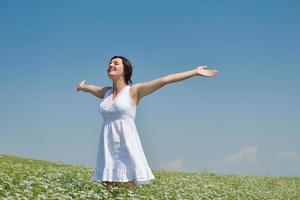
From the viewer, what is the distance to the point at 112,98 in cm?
1041

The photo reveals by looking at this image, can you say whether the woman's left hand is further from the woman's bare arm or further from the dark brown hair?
the woman's bare arm

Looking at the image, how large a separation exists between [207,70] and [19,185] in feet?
13.3

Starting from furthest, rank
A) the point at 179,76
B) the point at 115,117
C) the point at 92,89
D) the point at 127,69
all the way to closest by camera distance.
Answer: the point at 92,89
the point at 127,69
the point at 115,117
the point at 179,76

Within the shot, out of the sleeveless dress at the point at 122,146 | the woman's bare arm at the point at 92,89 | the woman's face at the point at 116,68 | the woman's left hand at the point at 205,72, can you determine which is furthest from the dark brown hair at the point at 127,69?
the woman's left hand at the point at 205,72

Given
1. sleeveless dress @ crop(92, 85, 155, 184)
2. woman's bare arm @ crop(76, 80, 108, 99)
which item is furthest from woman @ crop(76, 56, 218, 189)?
woman's bare arm @ crop(76, 80, 108, 99)

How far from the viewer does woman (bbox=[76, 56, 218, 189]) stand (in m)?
9.88

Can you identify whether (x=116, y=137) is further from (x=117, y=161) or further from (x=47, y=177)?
(x=47, y=177)

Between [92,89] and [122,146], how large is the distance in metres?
1.83

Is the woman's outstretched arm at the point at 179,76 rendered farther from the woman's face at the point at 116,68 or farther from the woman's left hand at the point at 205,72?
the woman's face at the point at 116,68

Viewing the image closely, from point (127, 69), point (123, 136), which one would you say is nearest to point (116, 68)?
point (127, 69)

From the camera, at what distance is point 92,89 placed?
11.3m

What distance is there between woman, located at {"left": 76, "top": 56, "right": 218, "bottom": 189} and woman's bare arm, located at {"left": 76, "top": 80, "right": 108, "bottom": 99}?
26.7 inches

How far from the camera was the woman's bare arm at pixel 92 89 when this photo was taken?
11.1 m

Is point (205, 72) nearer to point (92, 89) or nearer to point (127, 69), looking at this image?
point (127, 69)
